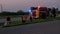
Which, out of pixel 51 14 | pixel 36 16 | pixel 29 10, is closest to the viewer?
pixel 36 16

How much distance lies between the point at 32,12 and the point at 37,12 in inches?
44.8

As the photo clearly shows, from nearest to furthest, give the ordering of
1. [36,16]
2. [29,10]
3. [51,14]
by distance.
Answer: [36,16] → [29,10] → [51,14]

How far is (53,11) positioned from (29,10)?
44.7ft

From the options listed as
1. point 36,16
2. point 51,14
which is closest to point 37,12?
point 36,16

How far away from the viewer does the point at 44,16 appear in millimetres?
51625

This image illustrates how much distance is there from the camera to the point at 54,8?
6253 centimetres

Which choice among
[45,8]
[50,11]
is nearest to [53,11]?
[50,11]

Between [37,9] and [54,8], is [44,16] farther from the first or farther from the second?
[54,8]

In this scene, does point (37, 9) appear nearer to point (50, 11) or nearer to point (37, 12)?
point (37, 12)

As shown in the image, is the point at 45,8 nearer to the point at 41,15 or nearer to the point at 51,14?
the point at 41,15

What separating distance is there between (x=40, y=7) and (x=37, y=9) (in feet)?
10.3

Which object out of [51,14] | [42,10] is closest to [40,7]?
[42,10]

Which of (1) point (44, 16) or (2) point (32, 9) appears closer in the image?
(2) point (32, 9)

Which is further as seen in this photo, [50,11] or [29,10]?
[50,11]
